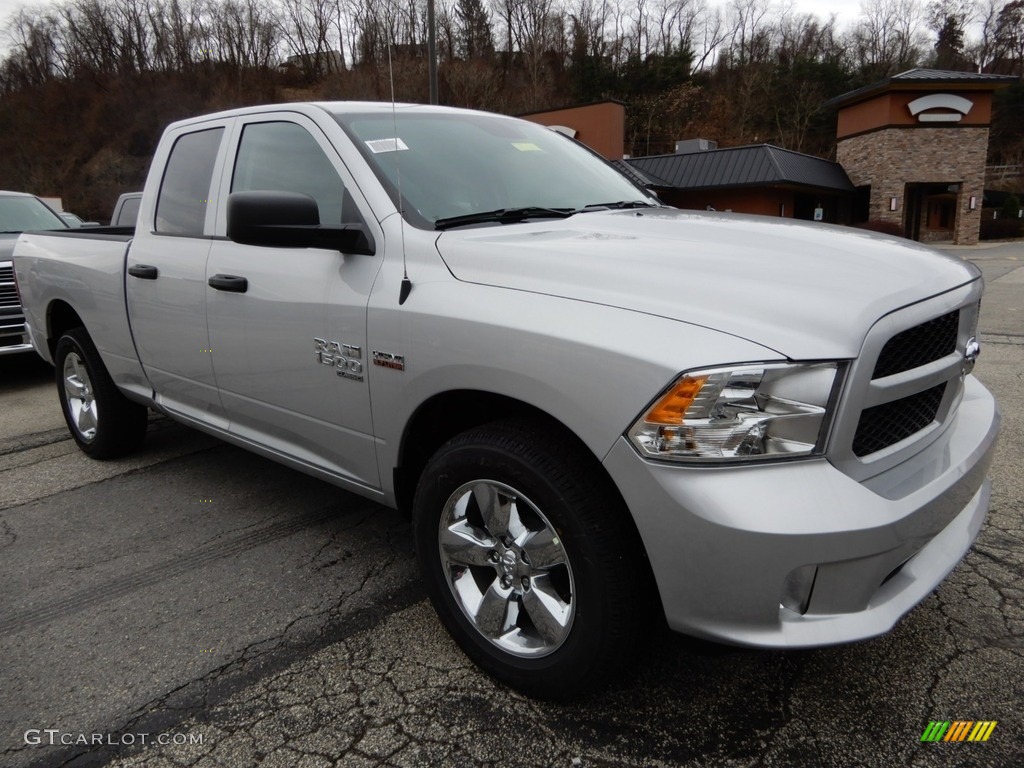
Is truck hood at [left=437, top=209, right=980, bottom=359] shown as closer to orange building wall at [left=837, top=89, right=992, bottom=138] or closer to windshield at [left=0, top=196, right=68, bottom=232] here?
windshield at [left=0, top=196, right=68, bottom=232]

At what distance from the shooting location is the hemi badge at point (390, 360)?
7.90 ft

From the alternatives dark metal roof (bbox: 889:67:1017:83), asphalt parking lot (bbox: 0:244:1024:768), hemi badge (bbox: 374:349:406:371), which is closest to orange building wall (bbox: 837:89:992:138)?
dark metal roof (bbox: 889:67:1017:83)

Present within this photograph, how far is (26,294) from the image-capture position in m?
5.01

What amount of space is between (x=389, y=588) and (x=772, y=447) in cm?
183

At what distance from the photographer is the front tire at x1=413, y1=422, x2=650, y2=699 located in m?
1.95

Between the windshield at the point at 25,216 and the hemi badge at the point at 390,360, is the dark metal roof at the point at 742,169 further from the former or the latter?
the hemi badge at the point at 390,360

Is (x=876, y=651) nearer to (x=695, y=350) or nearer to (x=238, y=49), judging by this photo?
(x=695, y=350)

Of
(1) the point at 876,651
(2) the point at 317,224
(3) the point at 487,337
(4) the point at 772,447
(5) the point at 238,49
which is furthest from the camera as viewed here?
(5) the point at 238,49

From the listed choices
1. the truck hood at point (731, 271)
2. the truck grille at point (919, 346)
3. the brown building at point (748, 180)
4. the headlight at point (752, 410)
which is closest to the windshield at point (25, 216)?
the truck hood at point (731, 271)

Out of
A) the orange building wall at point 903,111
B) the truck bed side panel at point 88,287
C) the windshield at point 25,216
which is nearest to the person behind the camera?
the truck bed side panel at point 88,287

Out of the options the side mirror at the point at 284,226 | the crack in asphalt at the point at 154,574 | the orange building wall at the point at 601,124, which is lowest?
the crack in asphalt at the point at 154,574

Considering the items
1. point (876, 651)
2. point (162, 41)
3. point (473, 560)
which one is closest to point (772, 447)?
point (473, 560)

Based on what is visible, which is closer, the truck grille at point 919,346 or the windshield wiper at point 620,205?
the truck grille at point 919,346

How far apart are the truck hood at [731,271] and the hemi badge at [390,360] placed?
1.09 ft
